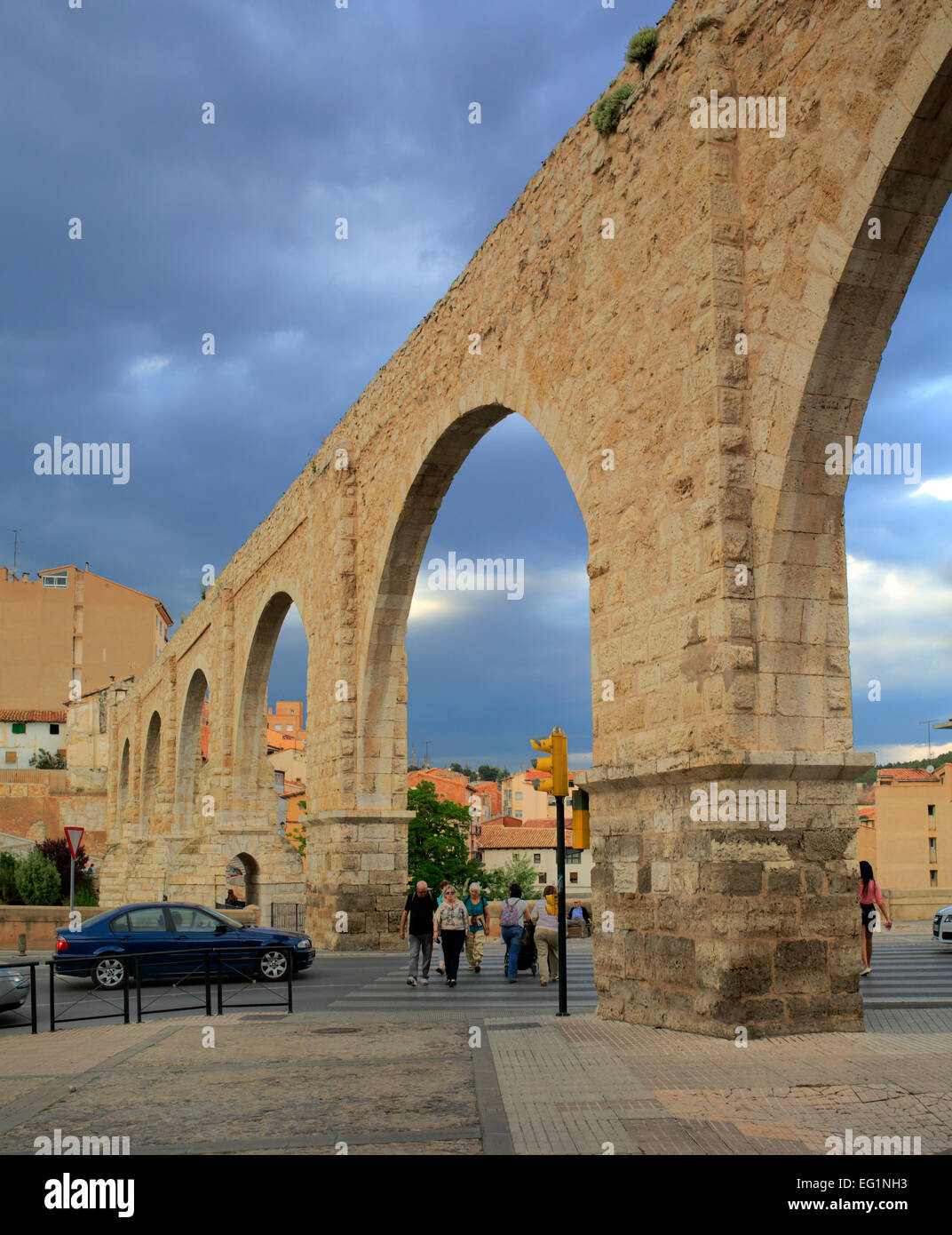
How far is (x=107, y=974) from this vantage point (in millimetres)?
12750

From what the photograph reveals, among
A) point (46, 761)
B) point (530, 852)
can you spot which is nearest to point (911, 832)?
point (530, 852)

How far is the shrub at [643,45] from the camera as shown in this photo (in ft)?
27.7

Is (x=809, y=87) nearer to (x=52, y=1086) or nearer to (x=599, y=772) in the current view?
(x=599, y=772)

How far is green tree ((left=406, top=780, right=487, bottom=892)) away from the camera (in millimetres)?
45594

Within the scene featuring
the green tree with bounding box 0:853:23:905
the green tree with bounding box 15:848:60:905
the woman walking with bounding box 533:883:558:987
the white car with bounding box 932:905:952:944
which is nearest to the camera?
the woman walking with bounding box 533:883:558:987

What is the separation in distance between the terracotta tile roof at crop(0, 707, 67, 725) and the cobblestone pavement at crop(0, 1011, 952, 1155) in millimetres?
57630

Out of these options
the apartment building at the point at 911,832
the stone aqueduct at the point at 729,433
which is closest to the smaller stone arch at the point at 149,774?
the apartment building at the point at 911,832

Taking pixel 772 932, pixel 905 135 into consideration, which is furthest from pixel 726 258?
pixel 772 932

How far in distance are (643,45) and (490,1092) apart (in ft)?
24.2

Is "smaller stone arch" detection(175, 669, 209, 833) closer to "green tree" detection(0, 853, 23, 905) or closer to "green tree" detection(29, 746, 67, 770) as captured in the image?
Answer: "green tree" detection(0, 853, 23, 905)

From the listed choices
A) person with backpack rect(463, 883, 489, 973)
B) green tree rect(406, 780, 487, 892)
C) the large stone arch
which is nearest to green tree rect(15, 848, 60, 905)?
the large stone arch

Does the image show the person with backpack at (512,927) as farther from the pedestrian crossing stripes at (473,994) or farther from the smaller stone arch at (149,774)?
the smaller stone arch at (149,774)

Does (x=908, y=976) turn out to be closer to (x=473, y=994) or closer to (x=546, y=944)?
(x=546, y=944)

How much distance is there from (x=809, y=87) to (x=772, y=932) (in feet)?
16.4
